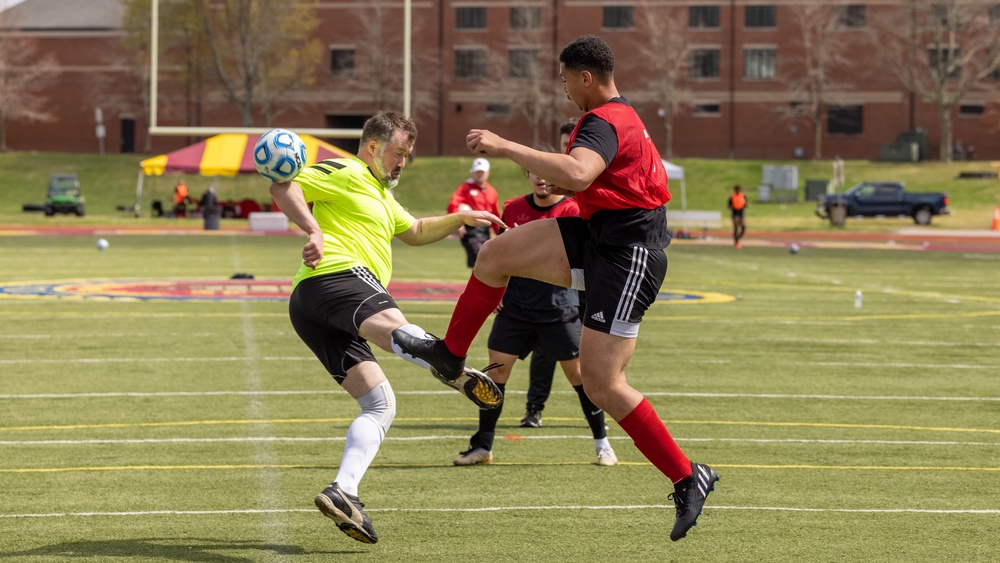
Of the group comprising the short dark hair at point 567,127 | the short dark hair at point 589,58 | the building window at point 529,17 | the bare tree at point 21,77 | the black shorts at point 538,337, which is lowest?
Result: the black shorts at point 538,337

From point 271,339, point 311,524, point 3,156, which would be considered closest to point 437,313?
point 271,339

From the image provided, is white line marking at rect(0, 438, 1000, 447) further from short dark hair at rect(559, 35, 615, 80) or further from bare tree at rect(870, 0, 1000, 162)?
bare tree at rect(870, 0, 1000, 162)

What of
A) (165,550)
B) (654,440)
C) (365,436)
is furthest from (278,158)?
(654,440)

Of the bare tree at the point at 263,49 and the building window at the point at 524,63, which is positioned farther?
the building window at the point at 524,63

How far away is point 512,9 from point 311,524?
243ft

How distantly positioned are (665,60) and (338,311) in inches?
2799

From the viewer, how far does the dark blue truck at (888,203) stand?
186 ft

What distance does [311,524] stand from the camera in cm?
693

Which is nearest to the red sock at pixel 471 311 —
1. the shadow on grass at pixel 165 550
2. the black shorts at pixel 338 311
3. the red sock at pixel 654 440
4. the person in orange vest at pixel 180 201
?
the black shorts at pixel 338 311

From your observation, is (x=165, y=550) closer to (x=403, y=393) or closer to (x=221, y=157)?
(x=403, y=393)

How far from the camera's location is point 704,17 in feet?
258

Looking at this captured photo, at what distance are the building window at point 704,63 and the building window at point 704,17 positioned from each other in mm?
1504

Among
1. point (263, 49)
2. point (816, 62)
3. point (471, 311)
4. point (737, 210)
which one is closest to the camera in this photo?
point (471, 311)

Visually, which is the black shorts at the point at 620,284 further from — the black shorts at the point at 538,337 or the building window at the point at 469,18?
the building window at the point at 469,18
